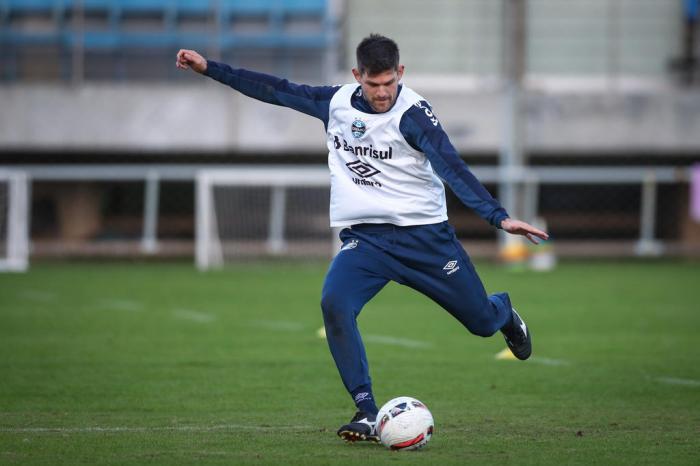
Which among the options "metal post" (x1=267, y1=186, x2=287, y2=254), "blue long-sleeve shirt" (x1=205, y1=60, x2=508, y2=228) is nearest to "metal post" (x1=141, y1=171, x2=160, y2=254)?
"metal post" (x1=267, y1=186, x2=287, y2=254)

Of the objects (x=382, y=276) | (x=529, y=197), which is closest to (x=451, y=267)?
(x=382, y=276)

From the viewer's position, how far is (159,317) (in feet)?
44.8

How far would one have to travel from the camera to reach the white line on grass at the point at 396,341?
436 inches

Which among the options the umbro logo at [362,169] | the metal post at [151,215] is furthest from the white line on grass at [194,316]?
the metal post at [151,215]

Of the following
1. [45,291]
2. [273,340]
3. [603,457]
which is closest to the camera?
[603,457]

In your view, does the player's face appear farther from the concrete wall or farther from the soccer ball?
the concrete wall

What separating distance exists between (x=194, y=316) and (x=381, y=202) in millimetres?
7734

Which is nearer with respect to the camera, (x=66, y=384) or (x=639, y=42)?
(x=66, y=384)

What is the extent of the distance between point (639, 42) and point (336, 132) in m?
20.6

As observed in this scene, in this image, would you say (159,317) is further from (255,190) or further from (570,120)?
(570,120)

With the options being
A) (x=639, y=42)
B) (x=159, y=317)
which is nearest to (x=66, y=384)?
(x=159, y=317)

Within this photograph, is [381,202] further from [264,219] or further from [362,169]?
[264,219]

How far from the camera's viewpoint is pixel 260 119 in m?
24.7

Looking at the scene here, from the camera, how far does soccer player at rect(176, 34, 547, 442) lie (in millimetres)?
6207
